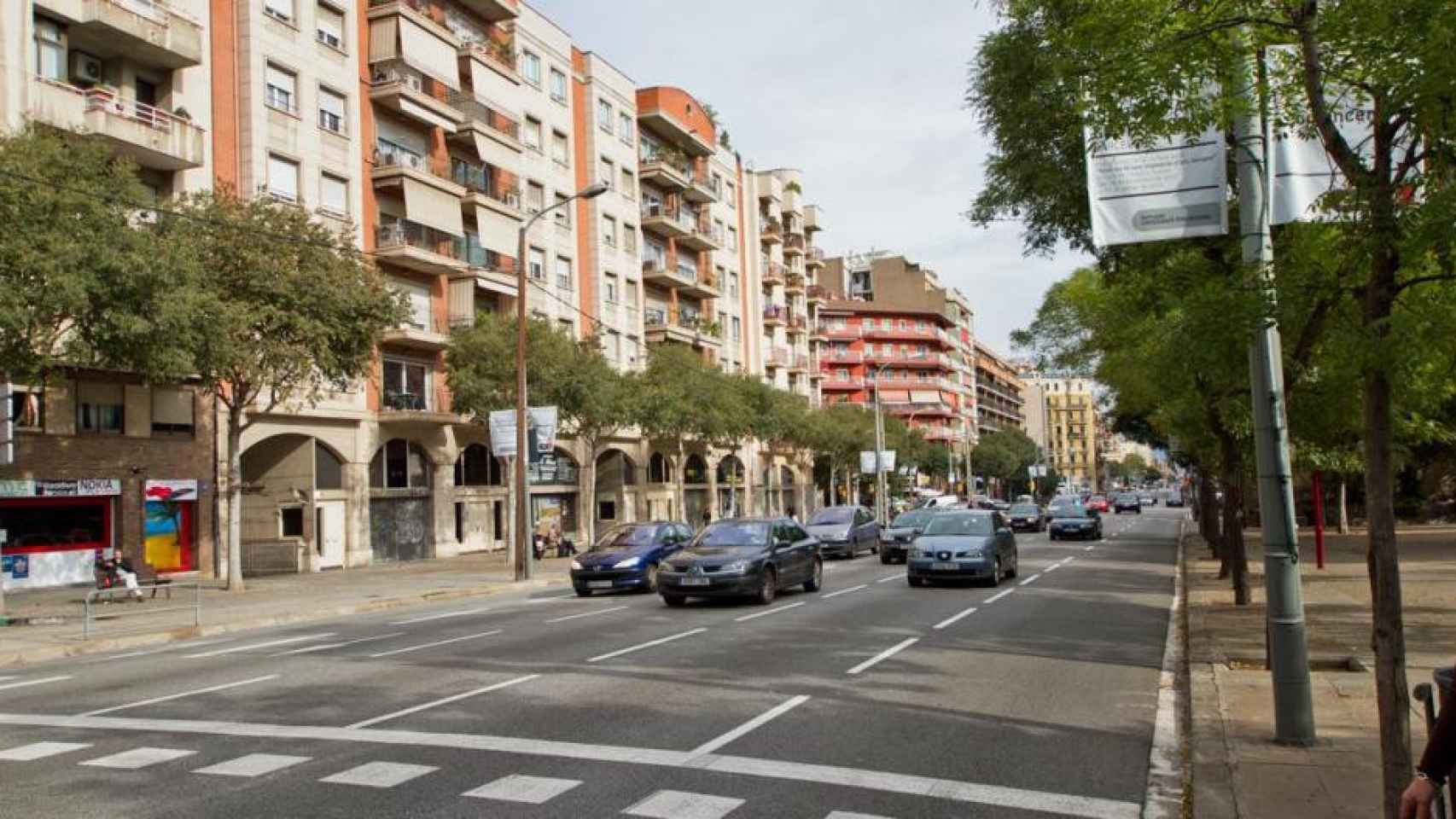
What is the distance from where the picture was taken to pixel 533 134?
46.2 metres

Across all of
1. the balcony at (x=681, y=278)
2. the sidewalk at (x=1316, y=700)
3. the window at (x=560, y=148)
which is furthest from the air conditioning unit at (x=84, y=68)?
the balcony at (x=681, y=278)

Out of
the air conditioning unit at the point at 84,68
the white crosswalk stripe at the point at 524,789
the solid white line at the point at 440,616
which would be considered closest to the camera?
the white crosswalk stripe at the point at 524,789

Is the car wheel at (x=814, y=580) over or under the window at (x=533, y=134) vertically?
under

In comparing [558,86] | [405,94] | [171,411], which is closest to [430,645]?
[171,411]

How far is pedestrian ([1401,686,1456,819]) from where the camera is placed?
3031 millimetres

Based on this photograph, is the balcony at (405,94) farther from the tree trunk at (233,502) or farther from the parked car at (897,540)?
the parked car at (897,540)

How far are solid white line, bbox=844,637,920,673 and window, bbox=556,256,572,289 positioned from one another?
36.2m

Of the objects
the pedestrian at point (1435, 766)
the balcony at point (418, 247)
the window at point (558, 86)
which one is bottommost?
the pedestrian at point (1435, 766)

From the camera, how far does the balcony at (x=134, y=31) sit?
25986 millimetres

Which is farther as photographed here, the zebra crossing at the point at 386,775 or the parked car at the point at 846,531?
the parked car at the point at 846,531

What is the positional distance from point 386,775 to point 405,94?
33.9 m

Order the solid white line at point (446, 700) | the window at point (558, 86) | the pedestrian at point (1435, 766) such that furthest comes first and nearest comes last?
the window at point (558, 86) → the solid white line at point (446, 700) → the pedestrian at point (1435, 766)

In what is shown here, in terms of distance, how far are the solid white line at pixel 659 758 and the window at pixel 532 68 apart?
40530 millimetres

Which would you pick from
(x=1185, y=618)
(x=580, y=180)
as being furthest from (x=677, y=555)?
(x=580, y=180)
